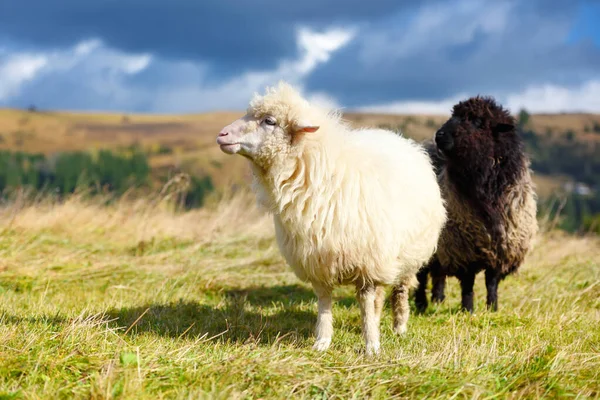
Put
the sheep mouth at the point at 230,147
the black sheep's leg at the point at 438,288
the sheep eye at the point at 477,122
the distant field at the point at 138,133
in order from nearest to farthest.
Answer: the sheep mouth at the point at 230,147 → the sheep eye at the point at 477,122 → the black sheep's leg at the point at 438,288 → the distant field at the point at 138,133

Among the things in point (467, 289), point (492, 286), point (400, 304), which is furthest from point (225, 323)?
point (492, 286)

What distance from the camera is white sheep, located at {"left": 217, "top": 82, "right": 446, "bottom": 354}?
4426 millimetres

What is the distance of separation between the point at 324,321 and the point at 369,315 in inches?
14.3

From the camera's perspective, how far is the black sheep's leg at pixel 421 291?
659cm

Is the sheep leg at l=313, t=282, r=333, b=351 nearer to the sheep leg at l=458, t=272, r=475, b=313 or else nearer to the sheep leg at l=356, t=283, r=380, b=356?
the sheep leg at l=356, t=283, r=380, b=356

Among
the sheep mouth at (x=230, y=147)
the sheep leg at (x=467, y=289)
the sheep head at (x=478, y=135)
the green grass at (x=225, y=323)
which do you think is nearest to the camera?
the green grass at (x=225, y=323)

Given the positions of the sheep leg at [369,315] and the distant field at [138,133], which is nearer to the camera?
the sheep leg at [369,315]

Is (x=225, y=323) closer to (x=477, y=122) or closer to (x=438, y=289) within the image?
(x=438, y=289)

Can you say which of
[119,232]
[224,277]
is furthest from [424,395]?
[119,232]

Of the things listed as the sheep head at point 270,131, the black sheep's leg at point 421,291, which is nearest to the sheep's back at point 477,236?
the black sheep's leg at point 421,291

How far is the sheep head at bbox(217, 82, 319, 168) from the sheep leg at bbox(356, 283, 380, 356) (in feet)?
4.07

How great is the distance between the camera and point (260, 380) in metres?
3.25

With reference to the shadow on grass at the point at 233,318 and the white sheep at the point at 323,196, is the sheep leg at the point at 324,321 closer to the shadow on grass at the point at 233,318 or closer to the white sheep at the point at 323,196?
the white sheep at the point at 323,196

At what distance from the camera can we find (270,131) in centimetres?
443
